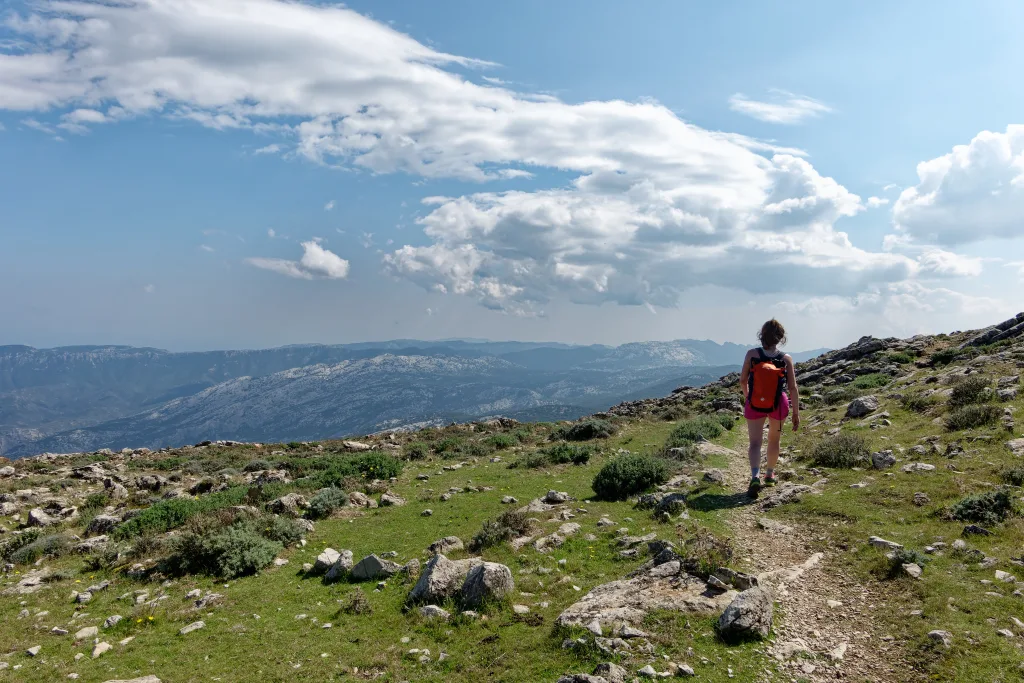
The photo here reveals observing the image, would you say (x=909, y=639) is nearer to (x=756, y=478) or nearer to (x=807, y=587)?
(x=807, y=587)

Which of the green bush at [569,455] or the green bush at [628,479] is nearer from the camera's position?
the green bush at [628,479]

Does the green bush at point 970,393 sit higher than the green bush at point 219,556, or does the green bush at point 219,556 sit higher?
the green bush at point 970,393

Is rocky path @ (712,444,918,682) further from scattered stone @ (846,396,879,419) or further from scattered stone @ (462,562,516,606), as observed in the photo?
scattered stone @ (846,396,879,419)

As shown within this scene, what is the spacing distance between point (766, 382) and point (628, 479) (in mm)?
5540

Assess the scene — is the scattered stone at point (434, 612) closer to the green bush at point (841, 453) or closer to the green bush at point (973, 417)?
the green bush at point (841, 453)

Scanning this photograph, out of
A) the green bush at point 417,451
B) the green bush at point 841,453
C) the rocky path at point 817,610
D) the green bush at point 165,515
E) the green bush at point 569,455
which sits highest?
the green bush at point 841,453

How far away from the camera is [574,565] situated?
10.6m

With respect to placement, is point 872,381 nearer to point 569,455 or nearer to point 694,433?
point 694,433

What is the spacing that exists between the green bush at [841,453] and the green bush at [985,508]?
16.2ft

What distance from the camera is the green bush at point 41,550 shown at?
1424cm

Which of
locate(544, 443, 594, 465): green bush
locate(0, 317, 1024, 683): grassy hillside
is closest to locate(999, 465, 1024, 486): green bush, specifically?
locate(0, 317, 1024, 683): grassy hillside

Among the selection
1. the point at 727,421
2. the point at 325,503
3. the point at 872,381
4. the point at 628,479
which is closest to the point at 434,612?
the point at 628,479

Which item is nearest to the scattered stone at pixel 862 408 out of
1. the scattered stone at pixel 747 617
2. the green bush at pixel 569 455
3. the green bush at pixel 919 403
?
the green bush at pixel 919 403

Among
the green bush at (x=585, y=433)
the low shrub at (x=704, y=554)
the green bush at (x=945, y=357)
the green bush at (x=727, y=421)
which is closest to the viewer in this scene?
the low shrub at (x=704, y=554)
